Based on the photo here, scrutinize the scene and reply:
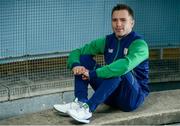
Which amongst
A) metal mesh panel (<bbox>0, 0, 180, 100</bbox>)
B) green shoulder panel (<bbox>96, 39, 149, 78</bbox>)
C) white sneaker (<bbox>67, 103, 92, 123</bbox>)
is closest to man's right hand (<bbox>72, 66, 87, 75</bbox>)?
green shoulder panel (<bbox>96, 39, 149, 78</bbox>)

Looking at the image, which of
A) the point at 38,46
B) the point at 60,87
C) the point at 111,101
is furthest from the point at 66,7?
the point at 111,101

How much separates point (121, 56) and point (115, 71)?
0.28m

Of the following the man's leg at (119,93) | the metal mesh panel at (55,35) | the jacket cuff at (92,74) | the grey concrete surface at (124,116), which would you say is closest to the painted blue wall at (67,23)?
the metal mesh panel at (55,35)

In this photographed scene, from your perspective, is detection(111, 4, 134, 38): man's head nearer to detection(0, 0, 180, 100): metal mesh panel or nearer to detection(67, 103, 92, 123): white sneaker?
detection(67, 103, 92, 123): white sneaker

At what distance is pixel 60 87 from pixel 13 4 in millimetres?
977

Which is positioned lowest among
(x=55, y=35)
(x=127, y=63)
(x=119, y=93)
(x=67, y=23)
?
(x=119, y=93)

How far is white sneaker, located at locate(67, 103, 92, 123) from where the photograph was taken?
3.41 m

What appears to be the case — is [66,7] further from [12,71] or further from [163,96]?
[163,96]

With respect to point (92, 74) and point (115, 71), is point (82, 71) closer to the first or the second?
point (92, 74)

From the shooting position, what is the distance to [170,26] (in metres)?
5.11

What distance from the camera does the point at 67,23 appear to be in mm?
4590

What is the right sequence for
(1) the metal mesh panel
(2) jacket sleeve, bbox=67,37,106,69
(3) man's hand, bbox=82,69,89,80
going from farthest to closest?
1. (1) the metal mesh panel
2. (2) jacket sleeve, bbox=67,37,106,69
3. (3) man's hand, bbox=82,69,89,80

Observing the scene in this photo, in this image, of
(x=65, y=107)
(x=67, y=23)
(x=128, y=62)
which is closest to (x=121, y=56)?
(x=128, y=62)

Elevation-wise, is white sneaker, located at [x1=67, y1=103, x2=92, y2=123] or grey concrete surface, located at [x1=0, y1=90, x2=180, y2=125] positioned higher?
white sneaker, located at [x1=67, y1=103, x2=92, y2=123]
